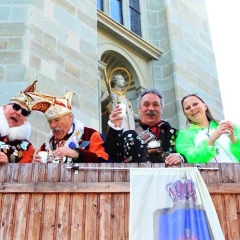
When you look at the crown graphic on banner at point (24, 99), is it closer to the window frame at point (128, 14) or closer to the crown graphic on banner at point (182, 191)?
the crown graphic on banner at point (182, 191)

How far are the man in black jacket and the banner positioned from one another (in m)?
0.54

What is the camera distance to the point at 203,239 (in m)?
3.53

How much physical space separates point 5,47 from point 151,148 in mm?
3436

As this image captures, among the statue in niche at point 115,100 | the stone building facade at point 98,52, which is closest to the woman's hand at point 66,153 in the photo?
the stone building facade at point 98,52

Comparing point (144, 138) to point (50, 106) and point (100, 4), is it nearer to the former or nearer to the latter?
point (50, 106)

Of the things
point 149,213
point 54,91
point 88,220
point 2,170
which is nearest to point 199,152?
point 149,213

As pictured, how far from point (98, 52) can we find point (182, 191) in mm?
5444

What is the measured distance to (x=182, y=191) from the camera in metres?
3.76

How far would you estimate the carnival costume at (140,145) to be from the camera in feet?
14.6

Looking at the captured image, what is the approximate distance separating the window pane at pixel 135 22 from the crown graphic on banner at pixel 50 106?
5238 millimetres

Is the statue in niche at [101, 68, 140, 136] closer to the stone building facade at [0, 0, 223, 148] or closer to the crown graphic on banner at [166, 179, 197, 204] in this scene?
the stone building facade at [0, 0, 223, 148]

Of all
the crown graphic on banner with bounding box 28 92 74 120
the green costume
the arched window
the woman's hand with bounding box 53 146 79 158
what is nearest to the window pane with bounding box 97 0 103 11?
the arched window

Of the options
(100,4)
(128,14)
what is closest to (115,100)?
(100,4)

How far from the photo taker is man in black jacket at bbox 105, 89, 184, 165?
14.6 ft
